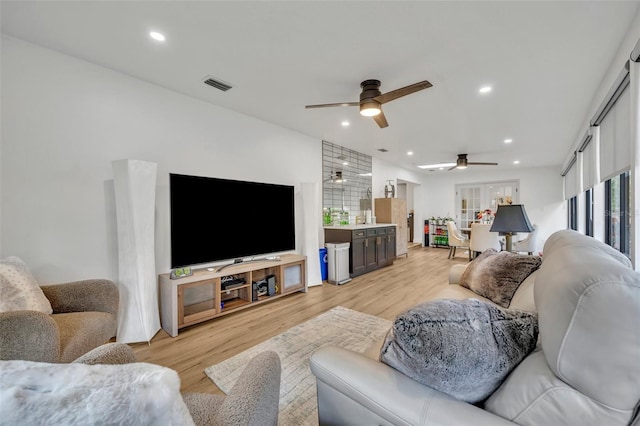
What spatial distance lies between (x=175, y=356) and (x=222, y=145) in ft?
7.61

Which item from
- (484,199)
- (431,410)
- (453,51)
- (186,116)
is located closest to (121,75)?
(186,116)

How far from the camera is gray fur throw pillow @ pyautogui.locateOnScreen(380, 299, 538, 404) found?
2.54ft

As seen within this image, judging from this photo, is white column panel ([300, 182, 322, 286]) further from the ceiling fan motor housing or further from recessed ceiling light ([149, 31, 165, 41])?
A: recessed ceiling light ([149, 31, 165, 41])

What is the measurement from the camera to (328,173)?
4871 mm

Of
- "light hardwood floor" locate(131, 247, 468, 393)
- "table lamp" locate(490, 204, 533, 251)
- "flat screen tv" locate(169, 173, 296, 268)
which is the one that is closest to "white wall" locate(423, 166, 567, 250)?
"light hardwood floor" locate(131, 247, 468, 393)

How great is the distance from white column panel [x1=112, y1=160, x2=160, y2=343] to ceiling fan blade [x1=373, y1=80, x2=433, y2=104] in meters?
2.28

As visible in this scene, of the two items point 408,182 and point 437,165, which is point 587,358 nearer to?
point 437,165

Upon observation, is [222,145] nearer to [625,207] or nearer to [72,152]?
[72,152]

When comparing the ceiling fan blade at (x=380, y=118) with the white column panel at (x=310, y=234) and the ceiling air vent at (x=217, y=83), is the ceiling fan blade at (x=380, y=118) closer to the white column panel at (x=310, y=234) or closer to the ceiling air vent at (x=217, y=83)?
the white column panel at (x=310, y=234)

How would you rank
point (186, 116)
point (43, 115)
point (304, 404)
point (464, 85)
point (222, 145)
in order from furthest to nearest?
point (222, 145) < point (186, 116) < point (464, 85) < point (43, 115) < point (304, 404)

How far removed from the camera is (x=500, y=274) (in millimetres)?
2010

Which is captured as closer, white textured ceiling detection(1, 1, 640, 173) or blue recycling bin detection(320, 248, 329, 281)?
white textured ceiling detection(1, 1, 640, 173)

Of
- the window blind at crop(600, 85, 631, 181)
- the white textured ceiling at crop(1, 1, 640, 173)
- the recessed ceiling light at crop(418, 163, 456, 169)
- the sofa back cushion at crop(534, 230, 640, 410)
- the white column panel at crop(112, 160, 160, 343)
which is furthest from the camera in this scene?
the recessed ceiling light at crop(418, 163, 456, 169)

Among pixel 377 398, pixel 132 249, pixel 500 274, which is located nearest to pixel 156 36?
pixel 132 249
